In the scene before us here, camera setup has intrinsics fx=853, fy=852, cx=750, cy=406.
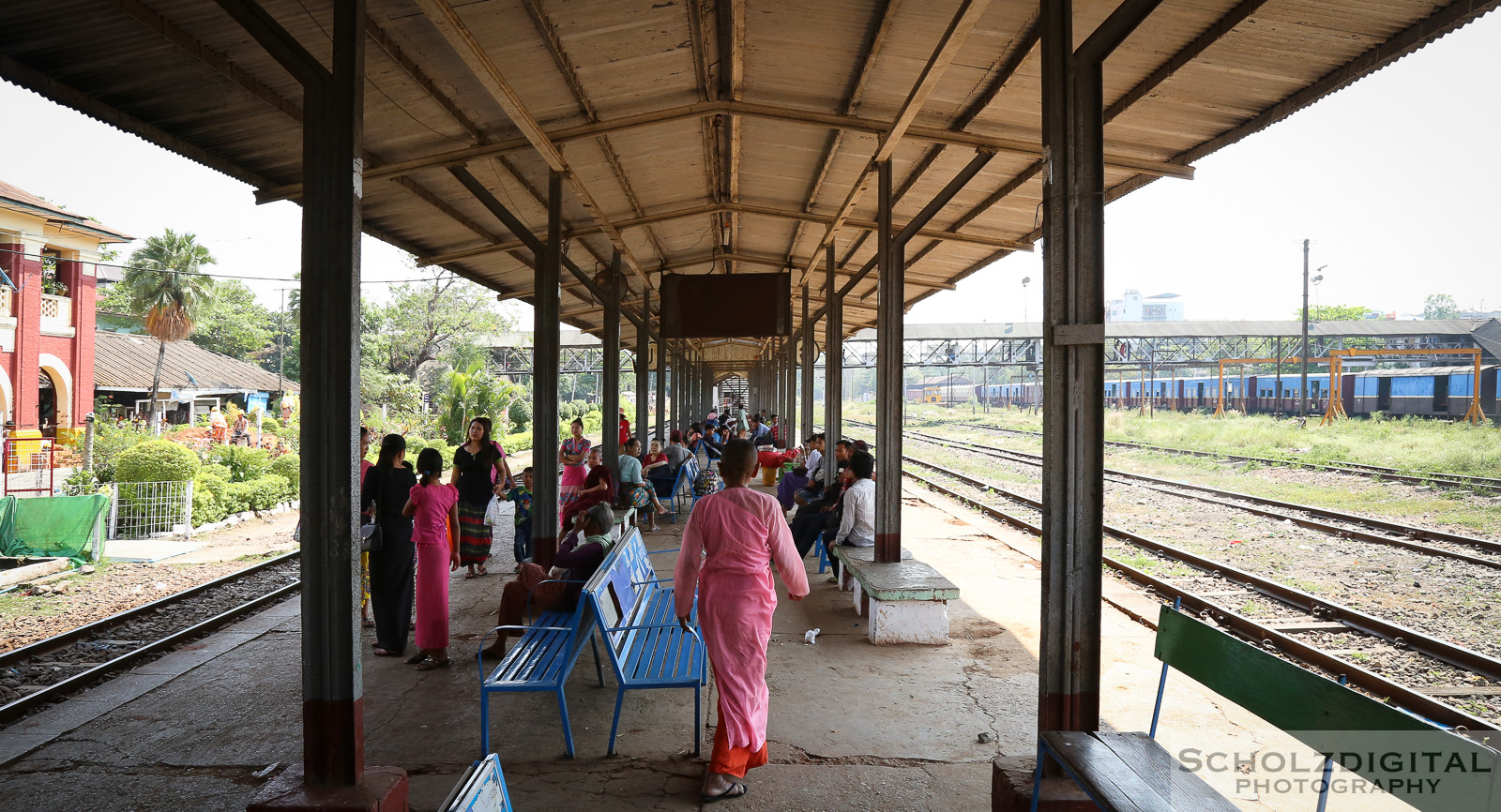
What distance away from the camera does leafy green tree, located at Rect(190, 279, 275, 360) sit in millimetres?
56375

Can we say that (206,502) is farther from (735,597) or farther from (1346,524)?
(1346,524)

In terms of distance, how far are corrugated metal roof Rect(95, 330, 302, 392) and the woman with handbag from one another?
3008 cm

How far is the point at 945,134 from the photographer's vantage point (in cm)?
580

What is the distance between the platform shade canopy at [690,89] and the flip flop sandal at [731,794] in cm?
359

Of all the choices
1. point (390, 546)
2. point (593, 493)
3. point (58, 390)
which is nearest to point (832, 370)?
point (593, 493)

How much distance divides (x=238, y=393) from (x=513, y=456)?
1976 centimetres

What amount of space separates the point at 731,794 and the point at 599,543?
6.35 feet

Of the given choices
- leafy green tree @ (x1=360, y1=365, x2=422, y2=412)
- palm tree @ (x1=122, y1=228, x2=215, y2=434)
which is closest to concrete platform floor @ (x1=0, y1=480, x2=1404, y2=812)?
leafy green tree @ (x1=360, y1=365, x2=422, y2=412)

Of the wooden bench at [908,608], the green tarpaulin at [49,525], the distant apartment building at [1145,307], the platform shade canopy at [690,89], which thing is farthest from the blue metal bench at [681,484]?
the distant apartment building at [1145,307]

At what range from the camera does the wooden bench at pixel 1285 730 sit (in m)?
2.07

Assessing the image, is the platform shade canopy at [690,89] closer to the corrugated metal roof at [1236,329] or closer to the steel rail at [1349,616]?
the steel rail at [1349,616]

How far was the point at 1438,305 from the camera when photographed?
326 feet

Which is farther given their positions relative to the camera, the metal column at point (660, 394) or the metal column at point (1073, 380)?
the metal column at point (660, 394)

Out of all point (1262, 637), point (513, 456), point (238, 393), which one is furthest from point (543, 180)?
point (238, 393)
